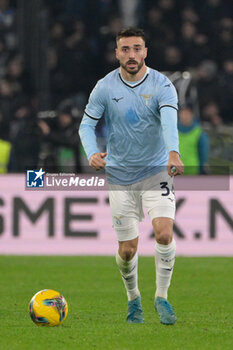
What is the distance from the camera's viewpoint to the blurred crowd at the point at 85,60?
49.1 feet

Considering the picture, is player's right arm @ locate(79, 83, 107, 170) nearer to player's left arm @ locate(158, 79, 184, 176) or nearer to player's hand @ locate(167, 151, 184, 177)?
player's left arm @ locate(158, 79, 184, 176)

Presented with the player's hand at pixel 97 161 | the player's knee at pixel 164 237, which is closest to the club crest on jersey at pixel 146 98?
the player's hand at pixel 97 161

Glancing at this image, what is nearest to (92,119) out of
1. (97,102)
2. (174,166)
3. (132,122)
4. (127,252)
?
(97,102)

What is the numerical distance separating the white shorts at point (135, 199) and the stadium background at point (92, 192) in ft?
2.47

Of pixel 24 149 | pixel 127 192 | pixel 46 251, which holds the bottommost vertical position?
pixel 46 251

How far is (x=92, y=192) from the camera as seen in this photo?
45.7ft

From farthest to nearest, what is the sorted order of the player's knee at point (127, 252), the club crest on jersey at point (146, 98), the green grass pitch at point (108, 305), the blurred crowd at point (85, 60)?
the blurred crowd at point (85, 60) < the player's knee at point (127, 252) < the club crest on jersey at point (146, 98) < the green grass pitch at point (108, 305)

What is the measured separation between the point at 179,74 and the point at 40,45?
2.28 m

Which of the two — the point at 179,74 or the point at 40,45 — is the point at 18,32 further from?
the point at 179,74

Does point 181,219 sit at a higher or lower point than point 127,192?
lower

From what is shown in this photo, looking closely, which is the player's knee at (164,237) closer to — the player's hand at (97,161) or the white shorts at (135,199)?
the white shorts at (135,199)

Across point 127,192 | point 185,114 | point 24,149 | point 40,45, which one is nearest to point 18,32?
point 40,45

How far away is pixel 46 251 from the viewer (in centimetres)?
1378

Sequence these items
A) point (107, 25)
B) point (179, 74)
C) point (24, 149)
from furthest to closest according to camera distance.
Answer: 1. point (107, 25)
2. point (179, 74)
3. point (24, 149)
